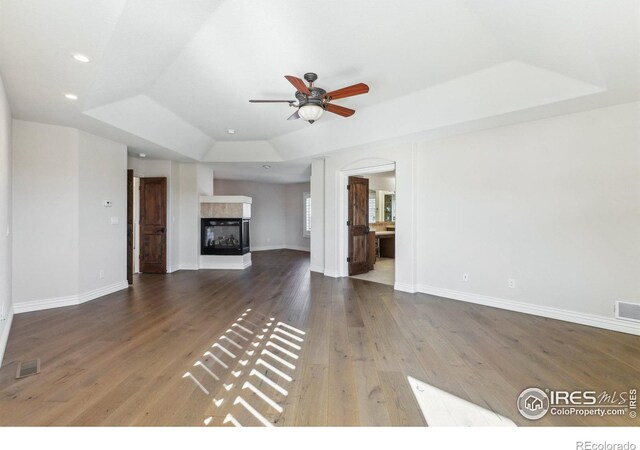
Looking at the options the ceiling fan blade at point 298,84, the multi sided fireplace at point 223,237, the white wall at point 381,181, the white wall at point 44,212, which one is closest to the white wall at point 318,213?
the multi sided fireplace at point 223,237

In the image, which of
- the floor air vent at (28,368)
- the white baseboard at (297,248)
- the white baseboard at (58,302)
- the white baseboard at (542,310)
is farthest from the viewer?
the white baseboard at (297,248)

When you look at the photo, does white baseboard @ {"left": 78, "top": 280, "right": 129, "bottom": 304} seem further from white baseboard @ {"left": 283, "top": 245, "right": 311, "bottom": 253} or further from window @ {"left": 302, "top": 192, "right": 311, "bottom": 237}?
window @ {"left": 302, "top": 192, "right": 311, "bottom": 237}

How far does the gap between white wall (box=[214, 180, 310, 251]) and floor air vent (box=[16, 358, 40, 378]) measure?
25.4ft

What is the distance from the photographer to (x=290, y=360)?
254 cm

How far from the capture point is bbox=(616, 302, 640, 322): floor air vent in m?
3.07

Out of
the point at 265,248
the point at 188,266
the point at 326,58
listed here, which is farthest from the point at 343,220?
the point at 265,248

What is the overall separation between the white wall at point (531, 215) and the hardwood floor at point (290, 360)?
1.29ft

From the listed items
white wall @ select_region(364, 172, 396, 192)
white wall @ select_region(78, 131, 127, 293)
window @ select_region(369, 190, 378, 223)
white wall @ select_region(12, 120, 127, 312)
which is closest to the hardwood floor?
white wall @ select_region(12, 120, 127, 312)

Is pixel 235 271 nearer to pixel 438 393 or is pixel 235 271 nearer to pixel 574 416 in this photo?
pixel 438 393

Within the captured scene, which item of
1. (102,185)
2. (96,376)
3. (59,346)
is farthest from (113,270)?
(96,376)

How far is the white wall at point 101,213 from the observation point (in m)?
4.29

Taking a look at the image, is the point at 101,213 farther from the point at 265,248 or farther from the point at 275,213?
the point at 275,213

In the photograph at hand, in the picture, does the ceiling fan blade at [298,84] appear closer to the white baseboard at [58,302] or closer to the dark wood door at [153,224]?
the white baseboard at [58,302]

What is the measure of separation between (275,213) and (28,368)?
28.2ft
